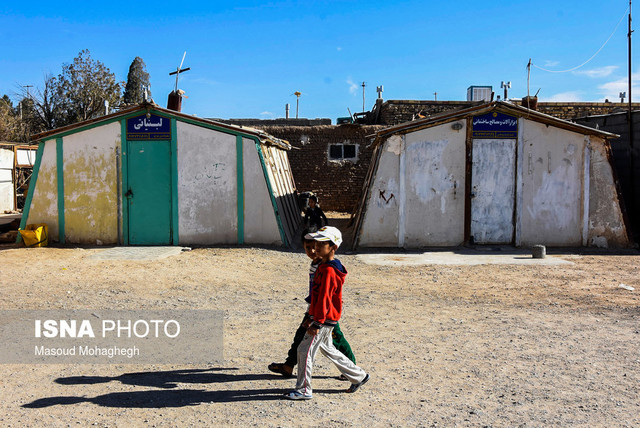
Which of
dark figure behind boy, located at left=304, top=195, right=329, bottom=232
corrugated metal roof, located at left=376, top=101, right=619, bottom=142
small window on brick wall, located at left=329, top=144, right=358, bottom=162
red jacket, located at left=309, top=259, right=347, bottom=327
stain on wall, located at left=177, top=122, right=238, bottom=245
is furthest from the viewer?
small window on brick wall, located at left=329, top=144, right=358, bottom=162

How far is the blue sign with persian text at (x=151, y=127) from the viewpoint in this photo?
11.9m

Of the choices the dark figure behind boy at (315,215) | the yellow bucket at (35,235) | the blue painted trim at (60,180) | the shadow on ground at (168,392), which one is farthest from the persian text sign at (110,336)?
the blue painted trim at (60,180)

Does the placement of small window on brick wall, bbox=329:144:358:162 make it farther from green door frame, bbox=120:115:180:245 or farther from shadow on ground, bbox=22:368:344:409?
shadow on ground, bbox=22:368:344:409

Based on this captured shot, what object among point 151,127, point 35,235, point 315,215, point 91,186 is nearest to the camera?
point 315,215

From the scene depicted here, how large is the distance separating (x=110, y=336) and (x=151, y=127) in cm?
715

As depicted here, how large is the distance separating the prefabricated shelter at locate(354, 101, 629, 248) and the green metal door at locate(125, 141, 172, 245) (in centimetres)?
436

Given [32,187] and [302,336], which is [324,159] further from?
[302,336]

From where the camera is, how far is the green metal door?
11.9 meters

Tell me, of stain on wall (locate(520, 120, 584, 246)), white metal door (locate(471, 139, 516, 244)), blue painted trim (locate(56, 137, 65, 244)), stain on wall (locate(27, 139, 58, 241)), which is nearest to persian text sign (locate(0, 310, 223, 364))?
blue painted trim (locate(56, 137, 65, 244))

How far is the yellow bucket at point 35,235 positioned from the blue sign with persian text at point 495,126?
31.9 feet

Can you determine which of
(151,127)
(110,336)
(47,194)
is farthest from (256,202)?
(110,336)

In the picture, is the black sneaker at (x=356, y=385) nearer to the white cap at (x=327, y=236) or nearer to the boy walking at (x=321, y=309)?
the boy walking at (x=321, y=309)

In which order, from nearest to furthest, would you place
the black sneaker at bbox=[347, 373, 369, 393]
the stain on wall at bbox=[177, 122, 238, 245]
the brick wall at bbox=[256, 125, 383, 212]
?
the black sneaker at bbox=[347, 373, 369, 393], the stain on wall at bbox=[177, 122, 238, 245], the brick wall at bbox=[256, 125, 383, 212]

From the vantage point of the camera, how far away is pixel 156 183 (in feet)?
39.2
